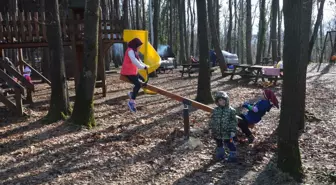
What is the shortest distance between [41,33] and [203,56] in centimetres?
523

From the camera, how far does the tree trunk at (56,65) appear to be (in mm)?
7527

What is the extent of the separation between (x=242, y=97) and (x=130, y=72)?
16.3 feet

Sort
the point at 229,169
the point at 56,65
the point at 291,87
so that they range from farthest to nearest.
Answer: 1. the point at 56,65
2. the point at 229,169
3. the point at 291,87

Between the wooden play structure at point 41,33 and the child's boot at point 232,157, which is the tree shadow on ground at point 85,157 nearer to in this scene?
the child's boot at point 232,157

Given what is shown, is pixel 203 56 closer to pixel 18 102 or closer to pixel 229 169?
pixel 229 169

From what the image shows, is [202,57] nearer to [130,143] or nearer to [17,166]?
[130,143]

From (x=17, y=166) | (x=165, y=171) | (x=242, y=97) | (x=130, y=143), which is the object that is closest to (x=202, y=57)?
(x=242, y=97)

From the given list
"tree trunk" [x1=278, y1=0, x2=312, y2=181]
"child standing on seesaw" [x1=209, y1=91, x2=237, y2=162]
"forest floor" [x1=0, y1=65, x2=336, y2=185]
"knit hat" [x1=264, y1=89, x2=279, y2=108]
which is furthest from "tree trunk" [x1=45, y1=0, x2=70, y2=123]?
"tree trunk" [x1=278, y1=0, x2=312, y2=181]

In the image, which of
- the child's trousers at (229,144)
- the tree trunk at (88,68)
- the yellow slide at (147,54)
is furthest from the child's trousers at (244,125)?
the yellow slide at (147,54)

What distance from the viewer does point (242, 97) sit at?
11.0 metres

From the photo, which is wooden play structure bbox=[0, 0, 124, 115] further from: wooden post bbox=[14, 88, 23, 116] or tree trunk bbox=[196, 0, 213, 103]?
tree trunk bbox=[196, 0, 213, 103]

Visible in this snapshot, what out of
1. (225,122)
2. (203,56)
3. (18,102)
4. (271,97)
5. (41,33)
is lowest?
(225,122)

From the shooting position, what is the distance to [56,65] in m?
7.66

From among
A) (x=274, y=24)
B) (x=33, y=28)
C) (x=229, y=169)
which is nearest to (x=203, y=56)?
(x=229, y=169)
